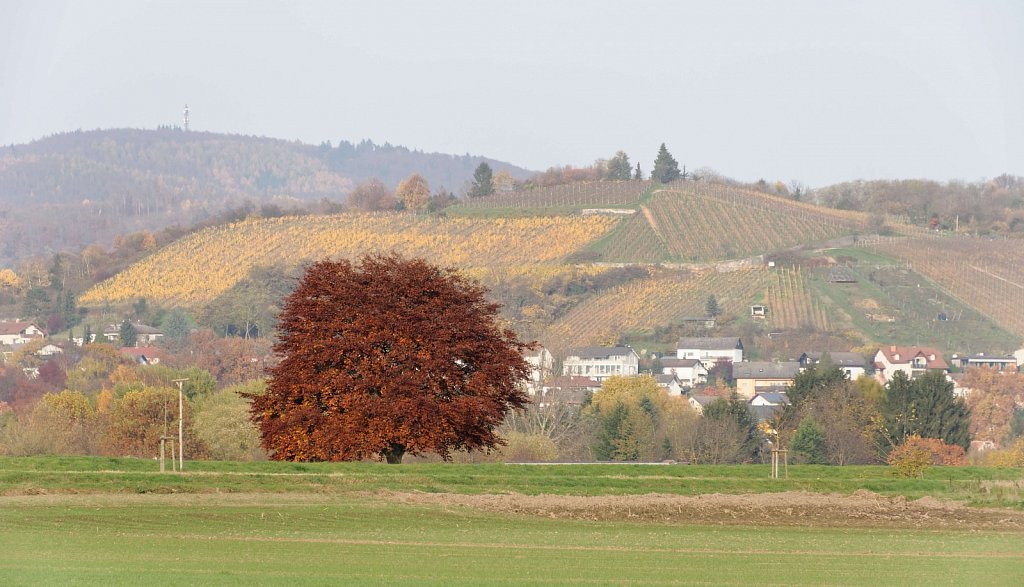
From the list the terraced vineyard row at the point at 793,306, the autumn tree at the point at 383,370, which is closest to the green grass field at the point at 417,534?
the autumn tree at the point at 383,370

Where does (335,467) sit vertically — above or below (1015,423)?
above

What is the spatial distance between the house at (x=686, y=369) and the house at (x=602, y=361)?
326cm

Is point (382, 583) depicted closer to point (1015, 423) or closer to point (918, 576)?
point (918, 576)

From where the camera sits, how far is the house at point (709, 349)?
581 ft

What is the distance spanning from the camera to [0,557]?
24781 millimetres

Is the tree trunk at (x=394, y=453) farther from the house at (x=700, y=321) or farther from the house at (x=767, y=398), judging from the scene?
the house at (x=700, y=321)

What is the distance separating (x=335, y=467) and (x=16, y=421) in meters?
75.8

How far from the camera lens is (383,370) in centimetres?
4697

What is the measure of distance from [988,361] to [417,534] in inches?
5698

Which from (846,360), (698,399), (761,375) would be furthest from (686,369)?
(698,399)

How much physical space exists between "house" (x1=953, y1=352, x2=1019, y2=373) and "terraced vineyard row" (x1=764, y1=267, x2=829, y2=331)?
15030 mm

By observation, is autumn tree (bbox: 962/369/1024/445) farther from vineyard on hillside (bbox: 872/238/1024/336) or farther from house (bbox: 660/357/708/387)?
house (bbox: 660/357/708/387)

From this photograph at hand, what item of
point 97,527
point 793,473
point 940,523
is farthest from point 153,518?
point 793,473

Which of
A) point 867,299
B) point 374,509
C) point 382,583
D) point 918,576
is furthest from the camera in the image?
point 867,299
